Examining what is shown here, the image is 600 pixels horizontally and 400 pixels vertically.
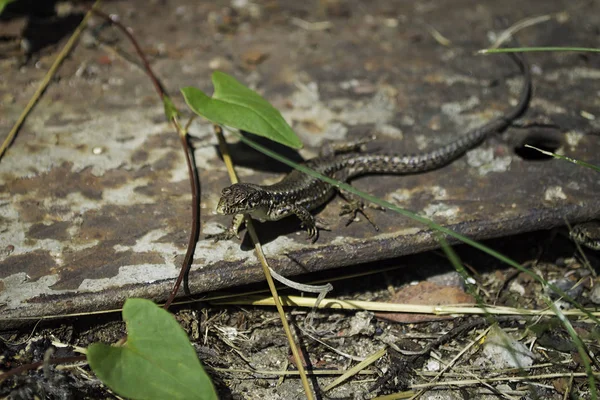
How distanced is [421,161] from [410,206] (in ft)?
1.48

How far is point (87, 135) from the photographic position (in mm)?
4316

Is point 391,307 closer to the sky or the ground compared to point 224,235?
closer to the ground

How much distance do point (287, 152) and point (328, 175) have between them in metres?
0.41

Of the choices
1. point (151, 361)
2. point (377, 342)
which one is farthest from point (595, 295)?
point (151, 361)

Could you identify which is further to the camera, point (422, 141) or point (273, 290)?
point (422, 141)

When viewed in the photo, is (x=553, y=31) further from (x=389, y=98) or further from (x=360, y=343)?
(x=360, y=343)

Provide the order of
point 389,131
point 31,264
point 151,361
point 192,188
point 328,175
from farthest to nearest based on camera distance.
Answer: point 389,131, point 328,175, point 192,188, point 31,264, point 151,361

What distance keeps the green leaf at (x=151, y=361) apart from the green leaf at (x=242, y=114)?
4.68 feet

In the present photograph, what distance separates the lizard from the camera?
3.57m

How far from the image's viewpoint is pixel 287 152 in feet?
14.4

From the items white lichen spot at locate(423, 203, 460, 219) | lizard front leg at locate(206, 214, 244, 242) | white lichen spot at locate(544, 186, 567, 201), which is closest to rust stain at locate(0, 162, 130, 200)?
lizard front leg at locate(206, 214, 244, 242)

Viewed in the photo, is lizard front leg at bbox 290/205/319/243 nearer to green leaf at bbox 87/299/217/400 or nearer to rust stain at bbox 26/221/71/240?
green leaf at bbox 87/299/217/400

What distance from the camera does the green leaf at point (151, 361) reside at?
2.54 meters

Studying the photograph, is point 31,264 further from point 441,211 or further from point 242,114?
point 441,211
